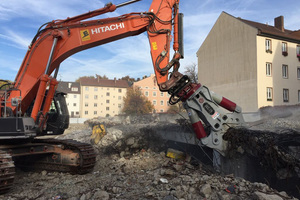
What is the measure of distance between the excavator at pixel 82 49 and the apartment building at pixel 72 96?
59.1 meters

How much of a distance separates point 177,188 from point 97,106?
197ft

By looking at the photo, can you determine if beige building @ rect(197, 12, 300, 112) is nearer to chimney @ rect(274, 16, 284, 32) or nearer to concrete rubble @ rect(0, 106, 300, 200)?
chimney @ rect(274, 16, 284, 32)

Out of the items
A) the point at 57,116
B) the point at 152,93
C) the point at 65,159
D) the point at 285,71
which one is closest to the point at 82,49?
the point at 57,116

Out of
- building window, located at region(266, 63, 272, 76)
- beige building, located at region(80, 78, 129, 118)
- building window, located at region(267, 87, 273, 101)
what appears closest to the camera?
building window, located at region(267, 87, 273, 101)

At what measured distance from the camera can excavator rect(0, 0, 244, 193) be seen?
5266 millimetres

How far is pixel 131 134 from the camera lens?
332 inches

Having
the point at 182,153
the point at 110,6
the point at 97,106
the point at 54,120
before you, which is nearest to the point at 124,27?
the point at 110,6

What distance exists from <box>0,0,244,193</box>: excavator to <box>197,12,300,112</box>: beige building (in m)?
17.6

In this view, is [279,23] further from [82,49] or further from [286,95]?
[82,49]

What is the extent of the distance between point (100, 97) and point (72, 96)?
704 cm

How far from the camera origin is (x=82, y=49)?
18.8 ft

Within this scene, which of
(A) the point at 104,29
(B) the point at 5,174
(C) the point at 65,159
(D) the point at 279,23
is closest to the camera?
(B) the point at 5,174

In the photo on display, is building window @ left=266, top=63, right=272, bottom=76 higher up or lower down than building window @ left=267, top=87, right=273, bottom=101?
higher up

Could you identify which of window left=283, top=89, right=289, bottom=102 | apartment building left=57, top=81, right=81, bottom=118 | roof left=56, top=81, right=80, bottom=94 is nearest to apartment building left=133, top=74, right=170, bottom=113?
apartment building left=57, top=81, right=81, bottom=118
